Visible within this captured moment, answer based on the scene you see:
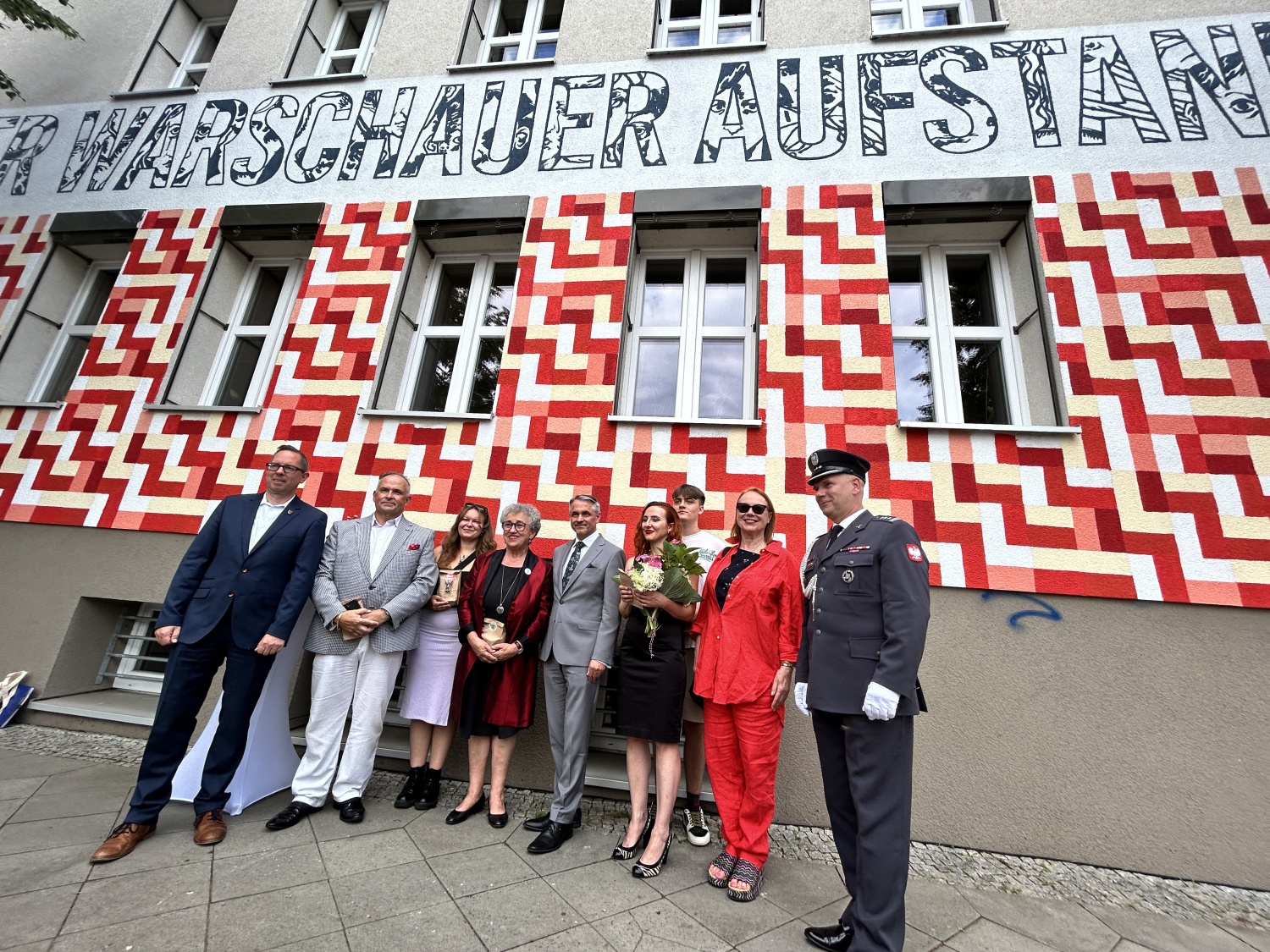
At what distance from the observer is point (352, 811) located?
3.15 meters

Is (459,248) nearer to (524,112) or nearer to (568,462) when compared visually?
(524,112)

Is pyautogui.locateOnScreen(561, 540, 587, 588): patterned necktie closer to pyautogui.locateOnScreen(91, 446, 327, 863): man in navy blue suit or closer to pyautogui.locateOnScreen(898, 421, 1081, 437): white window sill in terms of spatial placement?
pyautogui.locateOnScreen(91, 446, 327, 863): man in navy blue suit

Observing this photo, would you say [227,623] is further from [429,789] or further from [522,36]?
[522,36]

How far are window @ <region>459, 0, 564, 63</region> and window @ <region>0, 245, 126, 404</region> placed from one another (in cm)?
467

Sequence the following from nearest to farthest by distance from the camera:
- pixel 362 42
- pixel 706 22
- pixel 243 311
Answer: pixel 243 311 → pixel 706 22 → pixel 362 42

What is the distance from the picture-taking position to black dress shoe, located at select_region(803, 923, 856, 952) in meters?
2.26

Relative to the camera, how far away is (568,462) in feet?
14.1

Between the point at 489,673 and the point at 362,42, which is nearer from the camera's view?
the point at 489,673

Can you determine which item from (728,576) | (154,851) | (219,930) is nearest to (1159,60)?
(728,576)

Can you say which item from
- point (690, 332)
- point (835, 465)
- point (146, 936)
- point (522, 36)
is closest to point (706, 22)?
point (522, 36)

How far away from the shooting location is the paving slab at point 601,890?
2.44 meters

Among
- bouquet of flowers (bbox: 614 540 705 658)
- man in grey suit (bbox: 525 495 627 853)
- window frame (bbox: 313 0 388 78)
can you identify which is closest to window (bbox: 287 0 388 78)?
window frame (bbox: 313 0 388 78)

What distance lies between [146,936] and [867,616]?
10.6ft

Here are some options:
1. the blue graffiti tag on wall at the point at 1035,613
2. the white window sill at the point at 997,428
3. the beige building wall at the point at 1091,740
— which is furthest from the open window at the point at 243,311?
the blue graffiti tag on wall at the point at 1035,613
